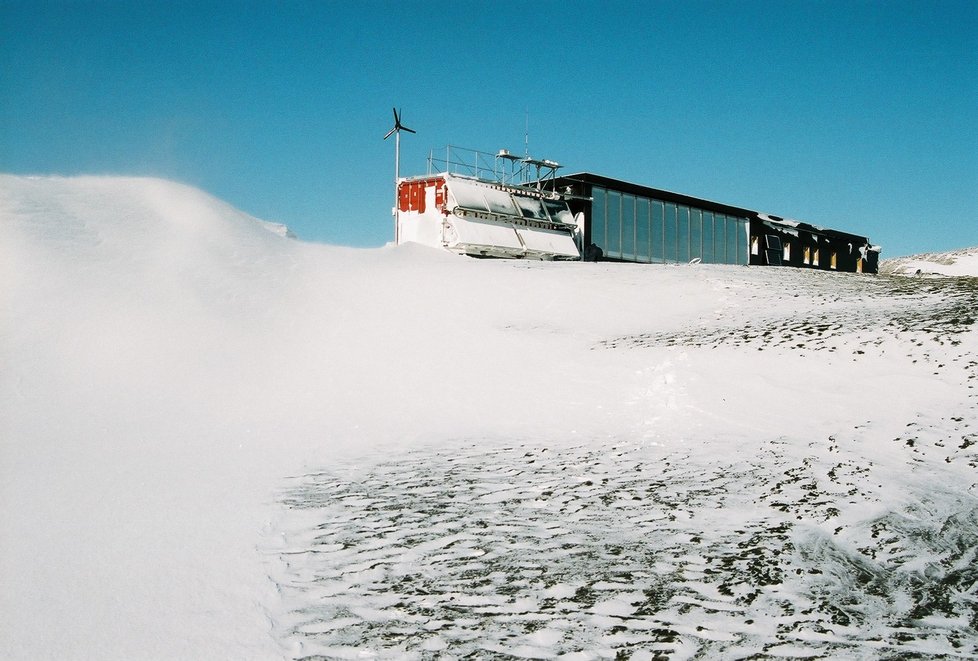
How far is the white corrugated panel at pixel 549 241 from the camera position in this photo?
31.6m

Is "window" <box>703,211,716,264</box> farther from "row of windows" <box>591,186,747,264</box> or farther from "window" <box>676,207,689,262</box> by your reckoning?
"window" <box>676,207,689,262</box>

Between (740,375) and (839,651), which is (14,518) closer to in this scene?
(839,651)


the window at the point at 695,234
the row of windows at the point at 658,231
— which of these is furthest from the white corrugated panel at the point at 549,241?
the window at the point at 695,234

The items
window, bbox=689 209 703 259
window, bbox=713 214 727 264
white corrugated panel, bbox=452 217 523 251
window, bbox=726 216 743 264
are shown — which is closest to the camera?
white corrugated panel, bbox=452 217 523 251

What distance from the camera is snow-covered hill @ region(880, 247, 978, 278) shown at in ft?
188

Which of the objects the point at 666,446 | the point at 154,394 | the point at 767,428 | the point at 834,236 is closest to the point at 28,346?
the point at 154,394

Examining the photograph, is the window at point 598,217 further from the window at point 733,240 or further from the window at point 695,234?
the window at point 733,240

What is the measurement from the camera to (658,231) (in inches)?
1471

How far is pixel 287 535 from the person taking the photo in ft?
20.2

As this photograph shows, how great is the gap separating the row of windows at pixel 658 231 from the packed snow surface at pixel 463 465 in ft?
59.3

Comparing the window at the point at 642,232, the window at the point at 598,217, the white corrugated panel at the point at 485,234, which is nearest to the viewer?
the white corrugated panel at the point at 485,234

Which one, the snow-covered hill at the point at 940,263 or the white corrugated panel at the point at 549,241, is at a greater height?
the snow-covered hill at the point at 940,263

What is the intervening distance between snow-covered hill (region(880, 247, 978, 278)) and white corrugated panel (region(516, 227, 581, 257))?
35.7 metres

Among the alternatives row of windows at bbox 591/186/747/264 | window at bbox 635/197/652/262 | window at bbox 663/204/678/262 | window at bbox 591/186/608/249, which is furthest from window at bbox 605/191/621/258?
window at bbox 663/204/678/262
